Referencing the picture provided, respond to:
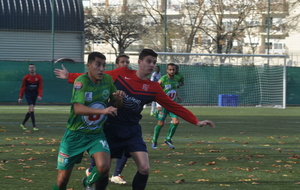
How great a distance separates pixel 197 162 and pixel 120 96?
4361 millimetres

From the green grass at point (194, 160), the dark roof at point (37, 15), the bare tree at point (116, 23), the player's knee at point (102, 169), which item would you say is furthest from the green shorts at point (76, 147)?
the bare tree at point (116, 23)

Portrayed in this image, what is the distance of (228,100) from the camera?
102ft

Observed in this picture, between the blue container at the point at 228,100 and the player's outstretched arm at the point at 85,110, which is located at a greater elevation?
the player's outstretched arm at the point at 85,110

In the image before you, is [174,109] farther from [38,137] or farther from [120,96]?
[38,137]

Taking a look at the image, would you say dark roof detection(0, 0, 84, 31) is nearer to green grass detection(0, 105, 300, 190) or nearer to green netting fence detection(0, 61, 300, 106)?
green netting fence detection(0, 61, 300, 106)

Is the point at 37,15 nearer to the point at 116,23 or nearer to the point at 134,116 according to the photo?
the point at 116,23

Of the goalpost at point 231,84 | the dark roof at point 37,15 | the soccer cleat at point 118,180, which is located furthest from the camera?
the dark roof at point 37,15

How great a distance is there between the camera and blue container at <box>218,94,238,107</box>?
3073 centimetres

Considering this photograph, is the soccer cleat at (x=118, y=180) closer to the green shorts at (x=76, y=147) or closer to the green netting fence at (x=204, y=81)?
the green shorts at (x=76, y=147)

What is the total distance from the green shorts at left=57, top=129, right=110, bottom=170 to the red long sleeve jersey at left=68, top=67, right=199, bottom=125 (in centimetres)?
66

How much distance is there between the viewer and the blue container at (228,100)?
30734mm

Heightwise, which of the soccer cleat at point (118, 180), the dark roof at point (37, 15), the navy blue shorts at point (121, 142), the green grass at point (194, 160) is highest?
the dark roof at point (37, 15)

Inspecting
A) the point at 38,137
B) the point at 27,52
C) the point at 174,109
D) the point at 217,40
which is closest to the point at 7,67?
the point at 27,52

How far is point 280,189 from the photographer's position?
743cm
